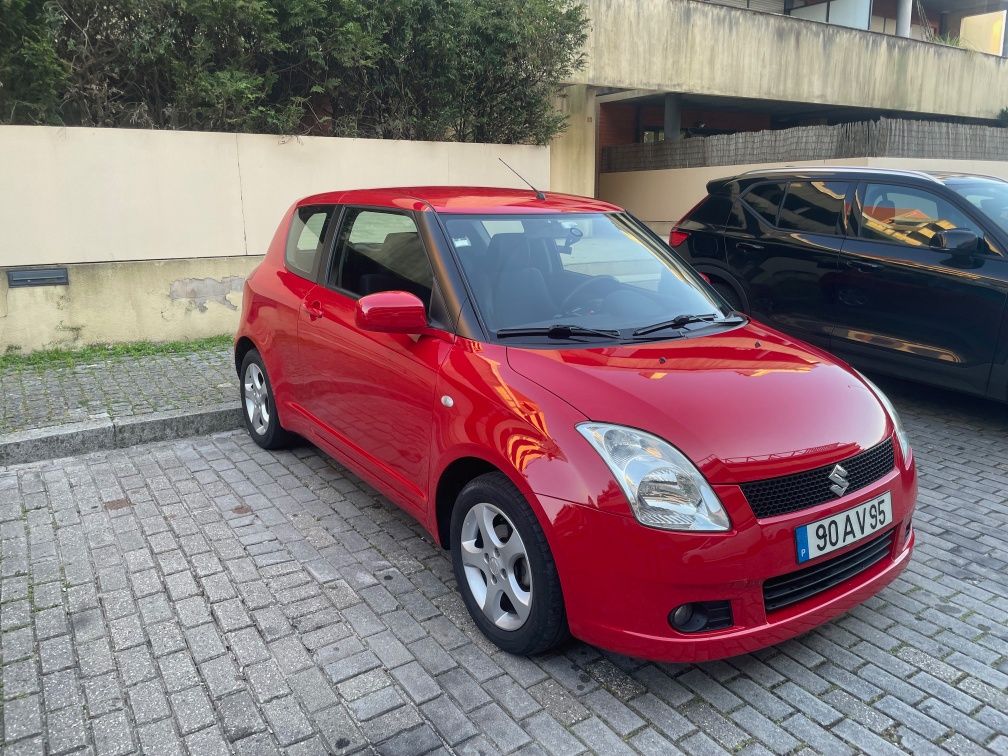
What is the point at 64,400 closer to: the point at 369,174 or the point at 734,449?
the point at 369,174

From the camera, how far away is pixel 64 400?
589 cm

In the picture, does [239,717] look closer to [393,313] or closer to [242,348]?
[393,313]

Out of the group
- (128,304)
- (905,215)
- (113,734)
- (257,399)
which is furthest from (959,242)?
(128,304)

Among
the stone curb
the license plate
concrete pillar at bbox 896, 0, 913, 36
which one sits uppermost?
concrete pillar at bbox 896, 0, 913, 36

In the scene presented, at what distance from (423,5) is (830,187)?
5.00 meters

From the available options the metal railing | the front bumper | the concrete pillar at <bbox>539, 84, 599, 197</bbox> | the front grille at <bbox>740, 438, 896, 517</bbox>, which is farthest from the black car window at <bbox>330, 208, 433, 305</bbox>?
the metal railing

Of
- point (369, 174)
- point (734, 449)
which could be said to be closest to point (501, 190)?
point (734, 449)

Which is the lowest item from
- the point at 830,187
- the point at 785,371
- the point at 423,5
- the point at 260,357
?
the point at 260,357

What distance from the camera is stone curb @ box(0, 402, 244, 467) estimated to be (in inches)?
197

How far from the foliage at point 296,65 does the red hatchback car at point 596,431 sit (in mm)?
4712

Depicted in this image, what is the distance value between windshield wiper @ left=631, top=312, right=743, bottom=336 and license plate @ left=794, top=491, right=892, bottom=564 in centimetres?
111

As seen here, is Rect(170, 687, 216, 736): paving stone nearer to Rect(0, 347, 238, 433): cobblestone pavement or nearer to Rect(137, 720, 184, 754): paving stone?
Rect(137, 720, 184, 754): paving stone

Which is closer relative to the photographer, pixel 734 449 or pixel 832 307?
pixel 734 449

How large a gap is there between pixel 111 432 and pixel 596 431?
13.0 ft
